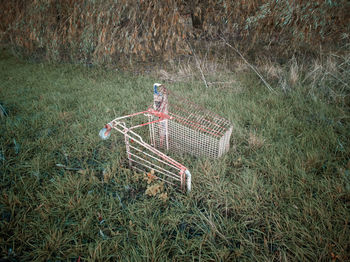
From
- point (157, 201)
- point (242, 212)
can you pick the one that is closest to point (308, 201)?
point (242, 212)

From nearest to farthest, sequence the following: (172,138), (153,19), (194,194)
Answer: (194,194), (172,138), (153,19)

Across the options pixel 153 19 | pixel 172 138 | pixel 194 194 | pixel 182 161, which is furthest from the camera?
pixel 153 19

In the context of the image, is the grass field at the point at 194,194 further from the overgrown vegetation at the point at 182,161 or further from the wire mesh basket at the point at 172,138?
the wire mesh basket at the point at 172,138

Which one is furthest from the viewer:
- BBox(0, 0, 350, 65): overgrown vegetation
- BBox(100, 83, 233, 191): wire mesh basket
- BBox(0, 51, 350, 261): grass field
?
BBox(0, 0, 350, 65): overgrown vegetation

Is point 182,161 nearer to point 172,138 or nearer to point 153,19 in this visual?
point 172,138

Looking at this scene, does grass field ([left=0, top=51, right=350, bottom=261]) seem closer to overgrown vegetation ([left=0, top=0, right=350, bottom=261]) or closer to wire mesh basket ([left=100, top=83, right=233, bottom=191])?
overgrown vegetation ([left=0, top=0, right=350, bottom=261])

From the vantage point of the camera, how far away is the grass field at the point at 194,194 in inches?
55.1

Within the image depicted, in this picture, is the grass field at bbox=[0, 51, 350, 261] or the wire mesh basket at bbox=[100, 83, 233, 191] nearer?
the grass field at bbox=[0, 51, 350, 261]

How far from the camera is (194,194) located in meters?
1.79

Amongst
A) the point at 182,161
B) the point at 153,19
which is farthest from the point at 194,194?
the point at 153,19

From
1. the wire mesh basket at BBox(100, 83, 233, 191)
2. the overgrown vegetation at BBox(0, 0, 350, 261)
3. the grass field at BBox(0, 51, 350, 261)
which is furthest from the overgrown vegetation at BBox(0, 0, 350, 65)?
the wire mesh basket at BBox(100, 83, 233, 191)

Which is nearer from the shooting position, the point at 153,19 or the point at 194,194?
the point at 194,194

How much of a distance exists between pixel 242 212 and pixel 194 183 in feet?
1.47

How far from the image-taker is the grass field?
4.59 ft
